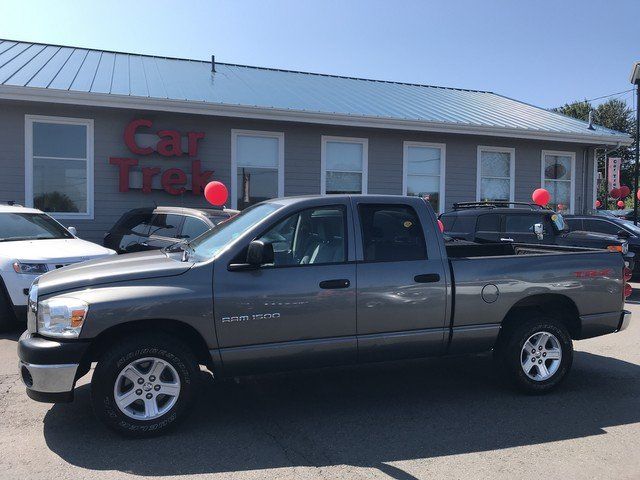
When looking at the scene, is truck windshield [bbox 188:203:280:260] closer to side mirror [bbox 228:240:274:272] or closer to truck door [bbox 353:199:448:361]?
side mirror [bbox 228:240:274:272]

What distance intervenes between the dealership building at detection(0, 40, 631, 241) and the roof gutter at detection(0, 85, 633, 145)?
3cm

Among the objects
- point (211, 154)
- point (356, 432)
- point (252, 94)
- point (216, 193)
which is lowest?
point (356, 432)

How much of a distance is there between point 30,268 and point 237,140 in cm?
661

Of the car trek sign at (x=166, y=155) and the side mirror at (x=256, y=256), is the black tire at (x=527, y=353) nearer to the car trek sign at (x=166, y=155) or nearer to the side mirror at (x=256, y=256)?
the side mirror at (x=256, y=256)

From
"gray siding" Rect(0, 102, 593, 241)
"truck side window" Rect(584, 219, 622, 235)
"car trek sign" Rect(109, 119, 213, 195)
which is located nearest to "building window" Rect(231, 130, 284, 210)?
"gray siding" Rect(0, 102, 593, 241)

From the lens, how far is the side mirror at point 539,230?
396 inches

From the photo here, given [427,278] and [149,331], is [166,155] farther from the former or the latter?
[427,278]

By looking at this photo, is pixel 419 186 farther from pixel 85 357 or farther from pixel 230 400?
pixel 85 357

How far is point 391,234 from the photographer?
4.82 meters

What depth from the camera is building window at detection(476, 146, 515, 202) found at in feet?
49.8

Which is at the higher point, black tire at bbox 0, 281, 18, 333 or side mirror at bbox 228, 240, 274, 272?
side mirror at bbox 228, 240, 274, 272

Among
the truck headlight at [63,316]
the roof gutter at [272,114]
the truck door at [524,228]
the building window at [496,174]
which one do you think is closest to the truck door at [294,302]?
the truck headlight at [63,316]

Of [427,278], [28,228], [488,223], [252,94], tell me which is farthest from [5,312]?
[488,223]

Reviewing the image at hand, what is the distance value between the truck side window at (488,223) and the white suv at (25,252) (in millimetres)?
7083
